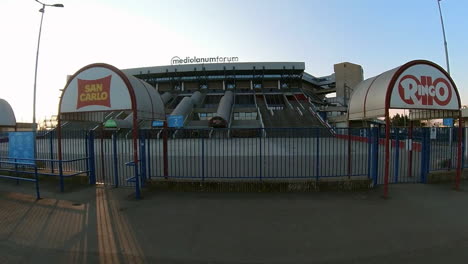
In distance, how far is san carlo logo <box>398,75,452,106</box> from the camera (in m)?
5.96

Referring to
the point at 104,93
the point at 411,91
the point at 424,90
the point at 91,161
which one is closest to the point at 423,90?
the point at 424,90

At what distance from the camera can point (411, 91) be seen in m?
6.03

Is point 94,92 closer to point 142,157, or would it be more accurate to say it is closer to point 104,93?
point 104,93

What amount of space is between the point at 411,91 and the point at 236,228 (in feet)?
19.8

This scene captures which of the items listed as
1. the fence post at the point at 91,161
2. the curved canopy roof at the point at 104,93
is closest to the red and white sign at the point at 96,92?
the curved canopy roof at the point at 104,93

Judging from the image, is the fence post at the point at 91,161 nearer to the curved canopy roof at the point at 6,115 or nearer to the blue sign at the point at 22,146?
the blue sign at the point at 22,146

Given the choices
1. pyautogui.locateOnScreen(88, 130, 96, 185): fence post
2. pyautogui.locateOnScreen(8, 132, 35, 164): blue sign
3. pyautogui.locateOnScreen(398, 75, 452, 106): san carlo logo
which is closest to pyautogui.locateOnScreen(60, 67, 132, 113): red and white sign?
pyautogui.locateOnScreen(88, 130, 96, 185): fence post

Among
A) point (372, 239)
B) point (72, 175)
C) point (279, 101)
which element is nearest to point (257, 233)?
point (372, 239)

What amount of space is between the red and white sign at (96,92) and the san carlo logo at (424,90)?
7579 mm

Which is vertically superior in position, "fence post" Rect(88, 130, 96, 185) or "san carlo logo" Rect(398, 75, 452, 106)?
"san carlo logo" Rect(398, 75, 452, 106)

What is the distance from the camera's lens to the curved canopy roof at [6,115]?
11906mm

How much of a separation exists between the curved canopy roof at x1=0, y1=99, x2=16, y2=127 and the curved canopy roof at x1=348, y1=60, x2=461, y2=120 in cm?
1746

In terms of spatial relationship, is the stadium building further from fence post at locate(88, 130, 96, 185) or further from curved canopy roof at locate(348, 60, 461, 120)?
curved canopy roof at locate(348, 60, 461, 120)

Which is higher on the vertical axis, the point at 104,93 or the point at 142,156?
the point at 104,93
